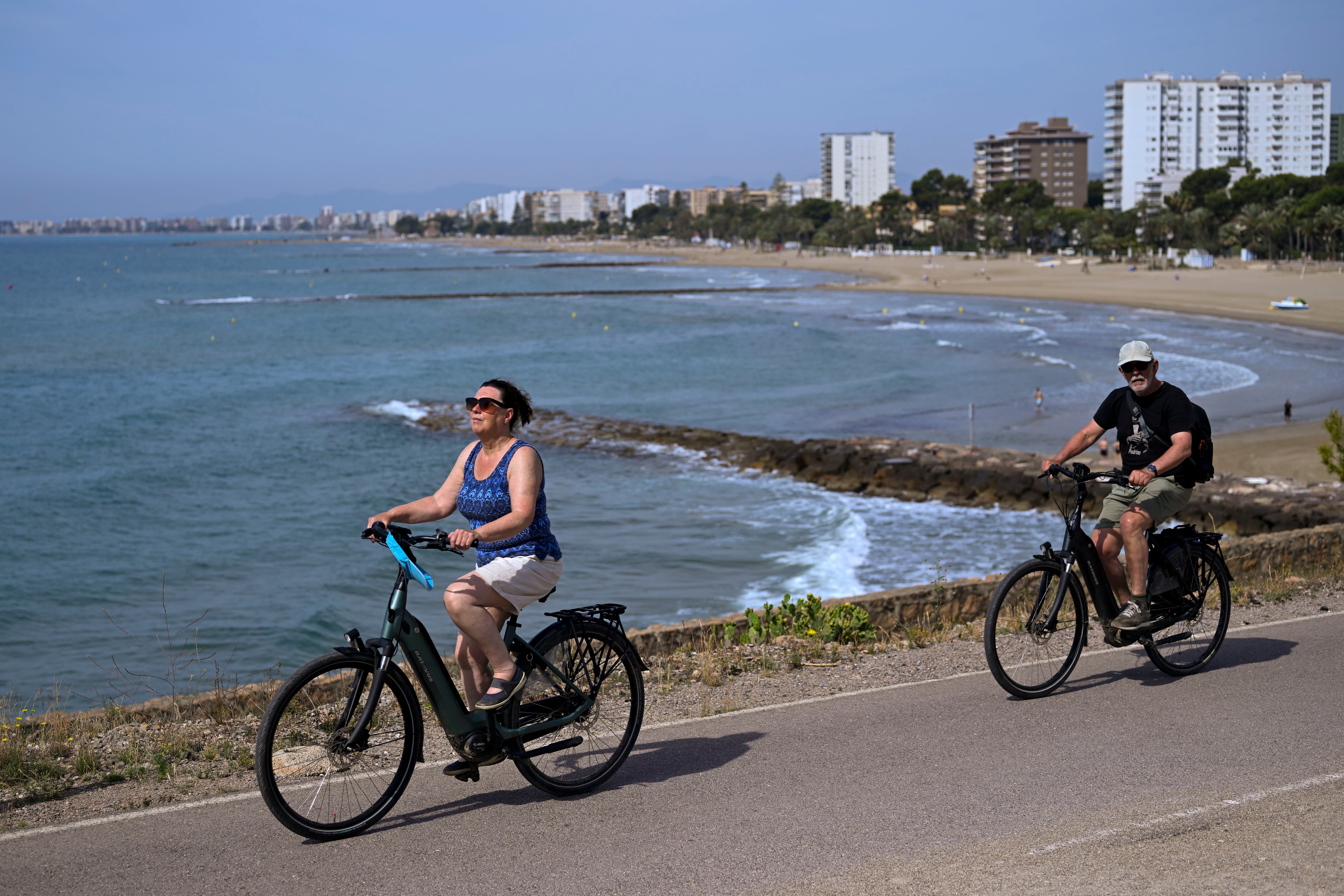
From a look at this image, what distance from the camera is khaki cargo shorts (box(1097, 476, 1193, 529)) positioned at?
21.6ft

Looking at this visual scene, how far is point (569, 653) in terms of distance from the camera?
205 inches

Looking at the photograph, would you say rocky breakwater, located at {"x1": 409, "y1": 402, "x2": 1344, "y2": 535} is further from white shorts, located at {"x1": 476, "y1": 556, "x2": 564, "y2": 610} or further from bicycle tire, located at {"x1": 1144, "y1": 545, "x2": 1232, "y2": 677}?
white shorts, located at {"x1": 476, "y1": 556, "x2": 564, "y2": 610}

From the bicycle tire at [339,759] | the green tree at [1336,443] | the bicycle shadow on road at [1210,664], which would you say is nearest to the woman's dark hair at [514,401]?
the bicycle tire at [339,759]

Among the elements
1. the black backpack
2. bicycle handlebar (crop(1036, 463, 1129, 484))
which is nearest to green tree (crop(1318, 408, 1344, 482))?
the black backpack

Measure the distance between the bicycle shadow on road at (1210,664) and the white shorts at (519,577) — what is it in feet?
9.96

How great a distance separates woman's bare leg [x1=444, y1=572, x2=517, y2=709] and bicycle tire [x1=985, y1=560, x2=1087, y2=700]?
2718 millimetres

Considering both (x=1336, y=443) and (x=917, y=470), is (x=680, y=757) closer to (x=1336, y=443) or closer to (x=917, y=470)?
(x=1336, y=443)

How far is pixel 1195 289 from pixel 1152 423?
86128 millimetres

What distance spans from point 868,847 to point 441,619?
12.5m

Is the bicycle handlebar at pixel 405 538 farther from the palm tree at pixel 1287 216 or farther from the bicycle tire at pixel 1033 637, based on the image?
the palm tree at pixel 1287 216

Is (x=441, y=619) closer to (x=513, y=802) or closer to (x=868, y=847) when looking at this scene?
(x=513, y=802)

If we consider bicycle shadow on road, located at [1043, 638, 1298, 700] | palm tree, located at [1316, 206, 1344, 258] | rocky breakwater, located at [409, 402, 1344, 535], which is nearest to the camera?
bicycle shadow on road, located at [1043, 638, 1298, 700]

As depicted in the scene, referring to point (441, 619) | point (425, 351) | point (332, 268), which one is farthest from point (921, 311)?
point (332, 268)

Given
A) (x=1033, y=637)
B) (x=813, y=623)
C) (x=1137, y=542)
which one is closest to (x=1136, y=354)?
(x=1137, y=542)
